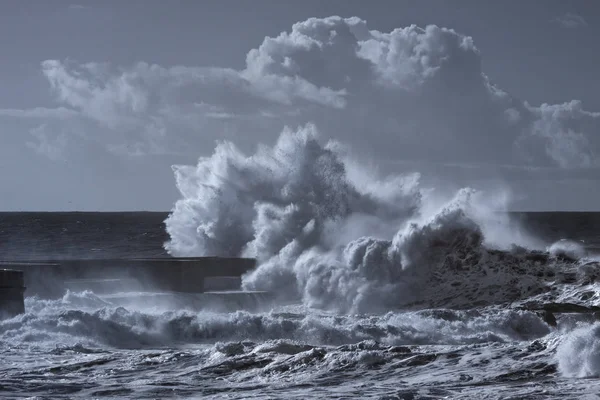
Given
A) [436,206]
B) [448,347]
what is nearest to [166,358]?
[448,347]

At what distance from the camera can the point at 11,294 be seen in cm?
1791

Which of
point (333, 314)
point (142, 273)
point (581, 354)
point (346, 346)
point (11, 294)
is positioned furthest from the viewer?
point (142, 273)

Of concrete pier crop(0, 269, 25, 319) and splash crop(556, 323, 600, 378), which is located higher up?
concrete pier crop(0, 269, 25, 319)

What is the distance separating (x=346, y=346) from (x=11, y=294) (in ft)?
25.3

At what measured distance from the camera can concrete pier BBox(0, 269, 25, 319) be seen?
17.7 metres

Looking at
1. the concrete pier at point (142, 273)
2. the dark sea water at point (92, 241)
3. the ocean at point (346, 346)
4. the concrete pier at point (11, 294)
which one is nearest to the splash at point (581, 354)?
the ocean at point (346, 346)

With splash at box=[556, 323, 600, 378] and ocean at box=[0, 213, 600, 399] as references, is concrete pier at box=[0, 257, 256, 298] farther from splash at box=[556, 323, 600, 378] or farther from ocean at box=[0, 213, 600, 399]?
splash at box=[556, 323, 600, 378]

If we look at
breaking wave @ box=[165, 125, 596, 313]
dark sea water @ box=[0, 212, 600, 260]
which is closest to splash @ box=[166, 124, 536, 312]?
breaking wave @ box=[165, 125, 596, 313]

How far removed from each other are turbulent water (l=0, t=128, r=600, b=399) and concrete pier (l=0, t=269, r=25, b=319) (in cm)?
40

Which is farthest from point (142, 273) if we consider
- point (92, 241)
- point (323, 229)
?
point (92, 241)

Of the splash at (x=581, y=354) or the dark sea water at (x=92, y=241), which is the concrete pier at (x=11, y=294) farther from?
the dark sea water at (x=92, y=241)

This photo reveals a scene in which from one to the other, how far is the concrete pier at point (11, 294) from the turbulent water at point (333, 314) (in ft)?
1.32

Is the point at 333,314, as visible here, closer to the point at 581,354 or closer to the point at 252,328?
the point at 252,328

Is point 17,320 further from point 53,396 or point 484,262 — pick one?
point 484,262
